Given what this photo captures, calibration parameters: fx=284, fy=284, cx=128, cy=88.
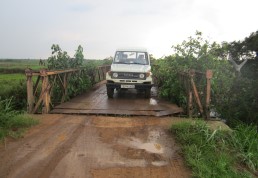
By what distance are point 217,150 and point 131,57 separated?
6.53m

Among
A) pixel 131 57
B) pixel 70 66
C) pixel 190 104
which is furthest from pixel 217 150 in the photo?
pixel 70 66

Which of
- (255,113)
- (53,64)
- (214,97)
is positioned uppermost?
(53,64)

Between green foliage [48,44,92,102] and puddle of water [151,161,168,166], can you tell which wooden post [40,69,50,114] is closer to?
green foliage [48,44,92,102]

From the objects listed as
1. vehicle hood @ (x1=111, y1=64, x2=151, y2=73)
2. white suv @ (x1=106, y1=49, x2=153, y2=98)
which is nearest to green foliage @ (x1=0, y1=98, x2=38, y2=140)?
white suv @ (x1=106, y1=49, x2=153, y2=98)

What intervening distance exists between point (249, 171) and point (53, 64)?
28.2 feet

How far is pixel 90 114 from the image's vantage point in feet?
27.3

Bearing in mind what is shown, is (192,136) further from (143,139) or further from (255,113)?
(255,113)

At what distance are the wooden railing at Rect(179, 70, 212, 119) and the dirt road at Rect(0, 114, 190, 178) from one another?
1.24 meters

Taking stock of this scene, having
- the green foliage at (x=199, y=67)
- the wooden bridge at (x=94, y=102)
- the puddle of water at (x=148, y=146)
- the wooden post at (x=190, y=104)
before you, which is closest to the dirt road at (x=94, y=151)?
the puddle of water at (x=148, y=146)

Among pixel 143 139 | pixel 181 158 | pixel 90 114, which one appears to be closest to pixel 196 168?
pixel 181 158

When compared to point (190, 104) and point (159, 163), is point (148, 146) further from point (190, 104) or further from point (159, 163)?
point (190, 104)

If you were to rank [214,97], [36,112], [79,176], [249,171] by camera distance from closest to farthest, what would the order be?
[79,176]
[249,171]
[36,112]
[214,97]

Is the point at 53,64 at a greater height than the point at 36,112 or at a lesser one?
greater

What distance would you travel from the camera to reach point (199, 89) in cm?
892
